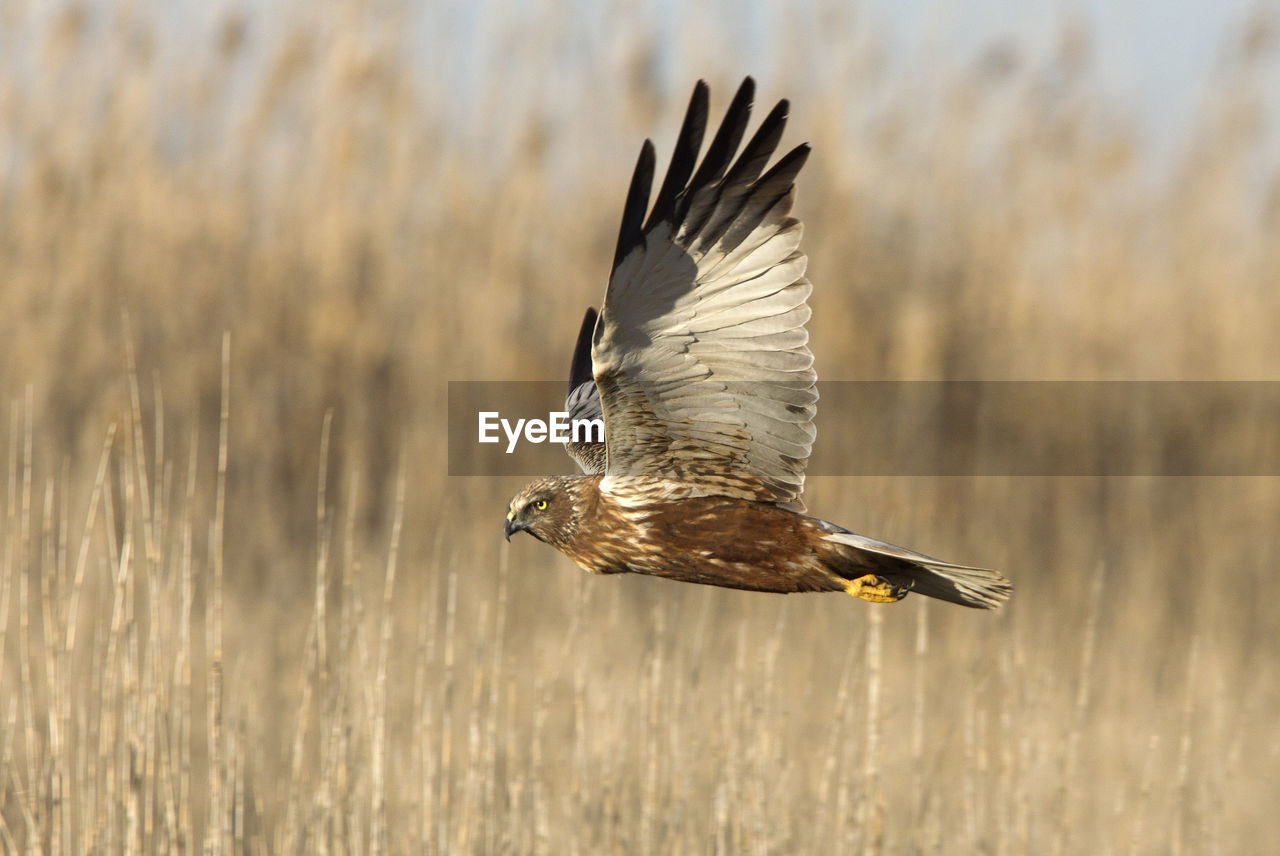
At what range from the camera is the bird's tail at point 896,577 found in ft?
9.00

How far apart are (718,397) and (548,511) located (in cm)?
51

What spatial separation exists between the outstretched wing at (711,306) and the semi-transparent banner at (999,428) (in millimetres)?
3075

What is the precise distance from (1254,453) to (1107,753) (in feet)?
6.02

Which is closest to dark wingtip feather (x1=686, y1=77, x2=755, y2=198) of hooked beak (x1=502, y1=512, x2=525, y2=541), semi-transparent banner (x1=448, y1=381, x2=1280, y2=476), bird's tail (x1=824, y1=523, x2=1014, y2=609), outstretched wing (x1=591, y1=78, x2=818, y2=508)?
outstretched wing (x1=591, y1=78, x2=818, y2=508)

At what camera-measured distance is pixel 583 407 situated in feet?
12.3

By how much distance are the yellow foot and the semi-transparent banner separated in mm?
3216

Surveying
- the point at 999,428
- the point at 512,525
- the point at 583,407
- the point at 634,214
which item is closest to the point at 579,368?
the point at 583,407

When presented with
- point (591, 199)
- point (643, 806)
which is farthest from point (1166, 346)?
point (643, 806)

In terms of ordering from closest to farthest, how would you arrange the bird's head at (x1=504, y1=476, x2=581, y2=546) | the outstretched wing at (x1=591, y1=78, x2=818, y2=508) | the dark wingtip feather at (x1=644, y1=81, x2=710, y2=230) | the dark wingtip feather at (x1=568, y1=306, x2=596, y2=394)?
the dark wingtip feather at (x1=644, y1=81, x2=710, y2=230) → the outstretched wing at (x1=591, y1=78, x2=818, y2=508) → the bird's head at (x1=504, y1=476, x2=581, y2=546) → the dark wingtip feather at (x1=568, y1=306, x2=596, y2=394)

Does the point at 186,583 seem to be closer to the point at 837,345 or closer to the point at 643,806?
the point at 643,806

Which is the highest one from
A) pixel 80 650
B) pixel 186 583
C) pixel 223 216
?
pixel 223 216

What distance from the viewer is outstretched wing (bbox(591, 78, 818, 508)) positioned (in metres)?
2.70

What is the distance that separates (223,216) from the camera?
6160 mm

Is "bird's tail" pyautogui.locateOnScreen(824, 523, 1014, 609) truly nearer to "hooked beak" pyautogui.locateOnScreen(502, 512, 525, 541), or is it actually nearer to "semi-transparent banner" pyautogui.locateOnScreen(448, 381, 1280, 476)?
"hooked beak" pyautogui.locateOnScreen(502, 512, 525, 541)
